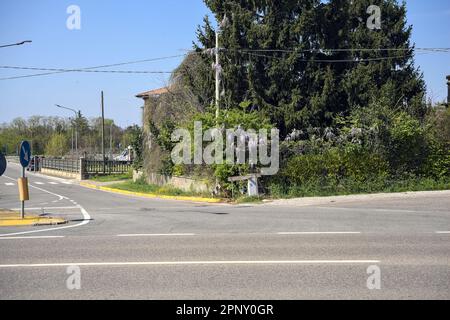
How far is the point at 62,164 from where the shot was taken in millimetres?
53906

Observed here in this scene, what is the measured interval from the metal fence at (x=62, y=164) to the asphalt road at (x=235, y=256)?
121 feet

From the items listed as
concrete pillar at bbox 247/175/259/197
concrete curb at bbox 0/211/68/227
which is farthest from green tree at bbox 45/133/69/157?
concrete curb at bbox 0/211/68/227

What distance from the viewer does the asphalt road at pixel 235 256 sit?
6.34 m

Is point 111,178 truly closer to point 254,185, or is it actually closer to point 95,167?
point 95,167

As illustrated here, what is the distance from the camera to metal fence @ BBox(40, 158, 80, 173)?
49.9 m

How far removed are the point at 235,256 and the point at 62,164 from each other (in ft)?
161

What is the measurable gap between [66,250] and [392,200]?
43.9 ft

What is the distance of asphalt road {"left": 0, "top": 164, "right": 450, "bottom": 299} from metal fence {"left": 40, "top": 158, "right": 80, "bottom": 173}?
1448 inches

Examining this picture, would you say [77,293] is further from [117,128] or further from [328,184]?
[117,128]

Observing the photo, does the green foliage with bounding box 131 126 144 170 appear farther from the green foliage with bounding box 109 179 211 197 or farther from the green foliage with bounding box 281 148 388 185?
the green foliage with bounding box 281 148 388 185

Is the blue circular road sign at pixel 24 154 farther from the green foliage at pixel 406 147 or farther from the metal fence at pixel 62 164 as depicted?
the metal fence at pixel 62 164

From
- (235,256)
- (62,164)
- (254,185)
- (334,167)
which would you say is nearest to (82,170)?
(62,164)

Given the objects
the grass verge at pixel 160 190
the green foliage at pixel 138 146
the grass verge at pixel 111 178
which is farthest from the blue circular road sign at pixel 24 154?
the grass verge at pixel 111 178

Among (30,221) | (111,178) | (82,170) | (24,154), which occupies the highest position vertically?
(24,154)
